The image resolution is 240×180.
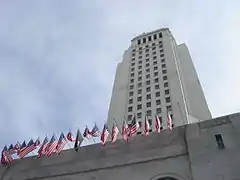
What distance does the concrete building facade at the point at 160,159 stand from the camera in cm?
1598

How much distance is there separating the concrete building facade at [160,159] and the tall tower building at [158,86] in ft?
99.2

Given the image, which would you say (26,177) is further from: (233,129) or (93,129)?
(233,129)

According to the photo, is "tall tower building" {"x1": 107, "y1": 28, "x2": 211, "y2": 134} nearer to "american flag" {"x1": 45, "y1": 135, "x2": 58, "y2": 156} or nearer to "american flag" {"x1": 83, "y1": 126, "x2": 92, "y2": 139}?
"american flag" {"x1": 83, "y1": 126, "x2": 92, "y2": 139}

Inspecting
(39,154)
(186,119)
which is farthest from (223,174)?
(186,119)

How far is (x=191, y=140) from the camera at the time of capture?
1741 centimetres

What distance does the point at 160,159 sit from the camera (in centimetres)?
1734

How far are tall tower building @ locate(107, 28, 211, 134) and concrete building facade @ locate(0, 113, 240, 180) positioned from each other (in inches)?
1191

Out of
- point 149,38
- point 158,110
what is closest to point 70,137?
point 158,110

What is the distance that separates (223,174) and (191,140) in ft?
9.02

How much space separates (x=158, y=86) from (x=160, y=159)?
46.2m

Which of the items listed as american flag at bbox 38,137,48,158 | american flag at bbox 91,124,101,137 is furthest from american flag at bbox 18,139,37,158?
american flag at bbox 91,124,101,137

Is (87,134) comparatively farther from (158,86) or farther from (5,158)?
(158,86)

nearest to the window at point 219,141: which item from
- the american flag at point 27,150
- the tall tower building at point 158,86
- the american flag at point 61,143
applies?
the american flag at point 61,143

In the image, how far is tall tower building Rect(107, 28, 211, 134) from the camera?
183 ft
